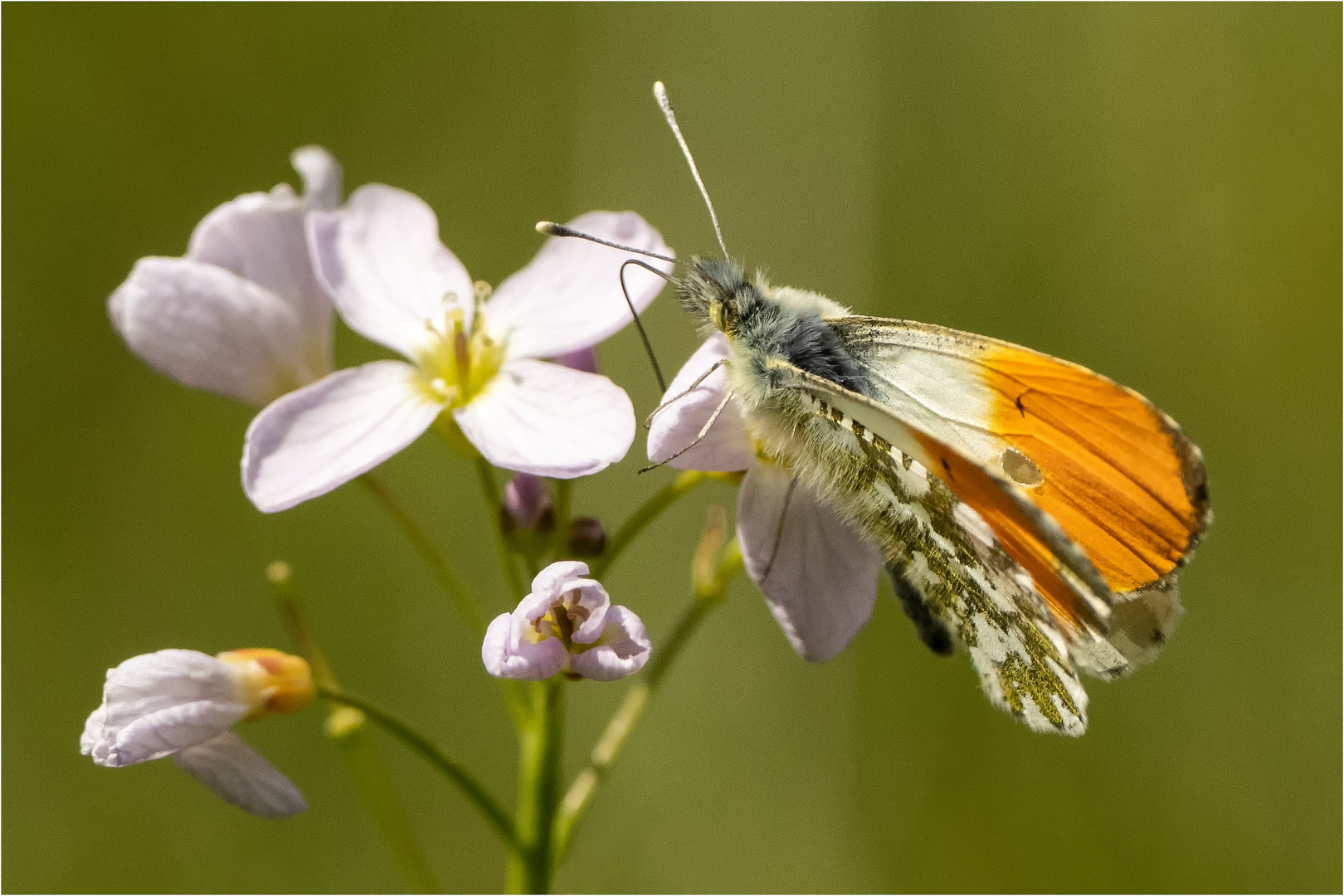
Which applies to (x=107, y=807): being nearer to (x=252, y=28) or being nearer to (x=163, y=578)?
(x=163, y=578)

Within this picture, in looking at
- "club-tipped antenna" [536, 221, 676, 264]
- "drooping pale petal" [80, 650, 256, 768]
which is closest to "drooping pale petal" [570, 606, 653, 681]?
"drooping pale petal" [80, 650, 256, 768]

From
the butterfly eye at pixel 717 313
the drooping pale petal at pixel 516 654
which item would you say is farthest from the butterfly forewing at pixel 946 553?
the drooping pale petal at pixel 516 654

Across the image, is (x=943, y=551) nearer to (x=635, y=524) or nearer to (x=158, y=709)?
(x=635, y=524)

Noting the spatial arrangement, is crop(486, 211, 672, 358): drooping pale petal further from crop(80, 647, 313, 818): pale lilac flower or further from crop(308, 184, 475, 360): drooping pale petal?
crop(80, 647, 313, 818): pale lilac flower

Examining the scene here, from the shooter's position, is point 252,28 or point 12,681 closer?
point 12,681

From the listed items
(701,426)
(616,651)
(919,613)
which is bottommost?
(919,613)

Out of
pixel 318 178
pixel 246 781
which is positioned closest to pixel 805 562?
pixel 246 781

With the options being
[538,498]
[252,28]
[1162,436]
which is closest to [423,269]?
[538,498]
